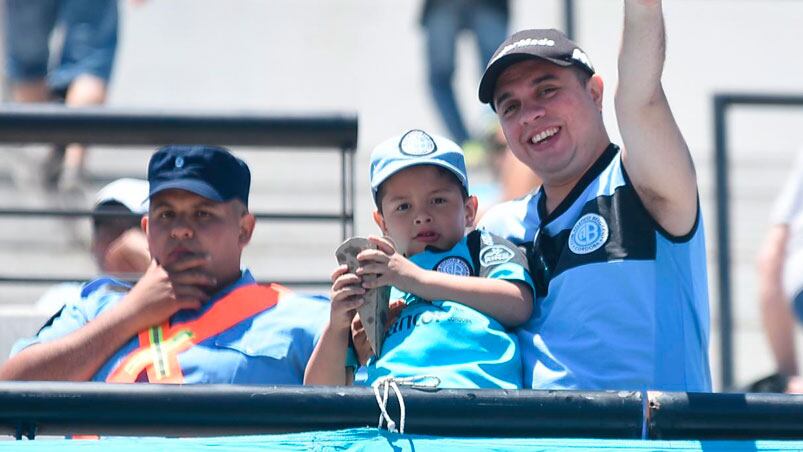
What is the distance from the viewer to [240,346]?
12.0 feet

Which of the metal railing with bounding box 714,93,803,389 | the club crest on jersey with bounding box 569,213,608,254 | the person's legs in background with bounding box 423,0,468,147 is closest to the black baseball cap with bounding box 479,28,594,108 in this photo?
the club crest on jersey with bounding box 569,213,608,254

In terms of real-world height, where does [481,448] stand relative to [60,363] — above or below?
below

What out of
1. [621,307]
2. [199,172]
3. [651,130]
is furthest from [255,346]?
[651,130]

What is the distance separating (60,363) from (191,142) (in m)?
0.81

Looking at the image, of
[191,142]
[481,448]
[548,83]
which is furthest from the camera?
[191,142]

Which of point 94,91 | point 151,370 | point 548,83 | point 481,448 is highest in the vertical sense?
point 94,91

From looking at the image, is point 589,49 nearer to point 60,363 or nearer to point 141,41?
point 141,41

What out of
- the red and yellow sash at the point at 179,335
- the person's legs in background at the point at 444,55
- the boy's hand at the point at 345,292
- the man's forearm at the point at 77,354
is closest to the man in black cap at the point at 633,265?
the boy's hand at the point at 345,292

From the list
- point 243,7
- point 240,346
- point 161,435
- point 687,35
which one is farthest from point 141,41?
point 161,435

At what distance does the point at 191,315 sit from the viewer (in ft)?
12.4

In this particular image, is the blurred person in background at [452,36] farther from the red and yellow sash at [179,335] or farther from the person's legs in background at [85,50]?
the red and yellow sash at [179,335]

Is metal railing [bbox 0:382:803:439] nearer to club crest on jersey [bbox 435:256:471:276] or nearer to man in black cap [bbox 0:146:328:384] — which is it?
club crest on jersey [bbox 435:256:471:276]

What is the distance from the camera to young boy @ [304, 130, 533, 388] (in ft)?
10.4

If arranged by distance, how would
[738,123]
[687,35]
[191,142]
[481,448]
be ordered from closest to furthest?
[481,448]
[191,142]
[738,123]
[687,35]
